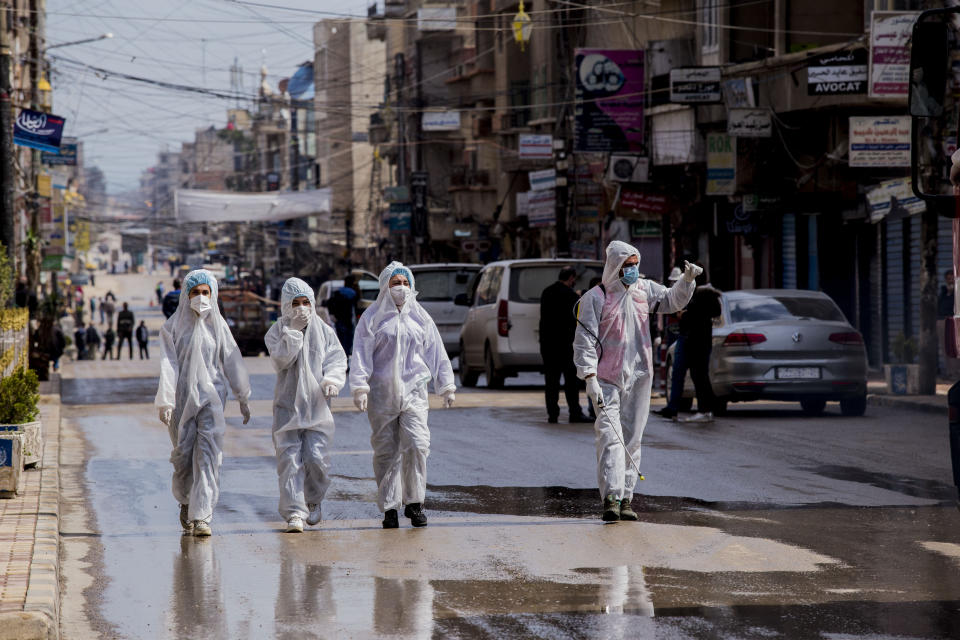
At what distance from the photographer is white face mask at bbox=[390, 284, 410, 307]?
10.6m

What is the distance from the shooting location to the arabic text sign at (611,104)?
36938 mm

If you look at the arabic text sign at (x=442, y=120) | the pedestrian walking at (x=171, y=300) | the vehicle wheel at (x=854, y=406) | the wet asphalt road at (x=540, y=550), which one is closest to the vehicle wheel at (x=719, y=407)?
the vehicle wheel at (x=854, y=406)

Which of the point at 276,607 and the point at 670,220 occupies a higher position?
the point at 670,220

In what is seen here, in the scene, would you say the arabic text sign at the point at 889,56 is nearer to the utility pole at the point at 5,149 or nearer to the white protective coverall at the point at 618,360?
A: the white protective coverall at the point at 618,360

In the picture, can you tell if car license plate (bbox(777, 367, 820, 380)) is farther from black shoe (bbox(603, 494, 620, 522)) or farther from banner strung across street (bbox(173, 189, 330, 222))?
banner strung across street (bbox(173, 189, 330, 222))

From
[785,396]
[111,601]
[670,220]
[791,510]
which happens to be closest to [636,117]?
[670,220]

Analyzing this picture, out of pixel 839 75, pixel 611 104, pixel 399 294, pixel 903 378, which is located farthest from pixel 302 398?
pixel 611 104

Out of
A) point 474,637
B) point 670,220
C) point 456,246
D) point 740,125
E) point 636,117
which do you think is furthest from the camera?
point 456,246

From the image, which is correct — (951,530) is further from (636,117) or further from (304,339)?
(636,117)

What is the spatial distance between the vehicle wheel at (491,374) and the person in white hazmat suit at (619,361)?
12.8 metres

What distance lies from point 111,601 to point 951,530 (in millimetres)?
5146

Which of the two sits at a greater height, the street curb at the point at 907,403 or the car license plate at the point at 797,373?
the car license plate at the point at 797,373

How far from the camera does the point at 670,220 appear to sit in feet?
134

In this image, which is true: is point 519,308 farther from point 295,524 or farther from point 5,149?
point 295,524
